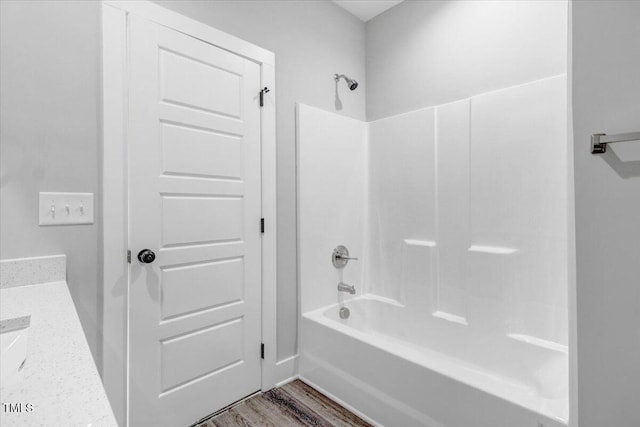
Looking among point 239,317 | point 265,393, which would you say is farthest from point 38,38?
point 265,393

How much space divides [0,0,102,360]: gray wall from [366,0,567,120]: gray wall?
1969 mm

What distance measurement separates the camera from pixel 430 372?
1.47 meters

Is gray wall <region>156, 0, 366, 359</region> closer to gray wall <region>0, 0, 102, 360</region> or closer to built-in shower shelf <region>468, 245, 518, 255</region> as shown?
gray wall <region>0, 0, 102, 360</region>

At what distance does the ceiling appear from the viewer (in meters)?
2.46

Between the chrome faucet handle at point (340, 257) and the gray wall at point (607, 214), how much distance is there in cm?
154

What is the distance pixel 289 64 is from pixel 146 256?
1.54 m

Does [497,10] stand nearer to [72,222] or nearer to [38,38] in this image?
[38,38]

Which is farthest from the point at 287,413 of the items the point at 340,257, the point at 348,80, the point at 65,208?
the point at 348,80

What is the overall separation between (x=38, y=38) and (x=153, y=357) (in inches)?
58.8

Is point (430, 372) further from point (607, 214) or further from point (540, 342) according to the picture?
point (607, 214)

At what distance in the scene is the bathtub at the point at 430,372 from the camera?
1303mm

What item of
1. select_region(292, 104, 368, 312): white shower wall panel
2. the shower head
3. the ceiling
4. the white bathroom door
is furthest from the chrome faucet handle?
the ceiling

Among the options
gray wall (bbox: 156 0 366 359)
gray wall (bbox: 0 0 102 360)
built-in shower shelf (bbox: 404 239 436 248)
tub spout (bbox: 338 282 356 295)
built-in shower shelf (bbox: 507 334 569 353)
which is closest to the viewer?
gray wall (bbox: 0 0 102 360)

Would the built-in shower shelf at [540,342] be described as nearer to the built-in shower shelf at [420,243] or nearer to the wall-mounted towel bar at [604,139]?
the built-in shower shelf at [420,243]
